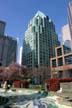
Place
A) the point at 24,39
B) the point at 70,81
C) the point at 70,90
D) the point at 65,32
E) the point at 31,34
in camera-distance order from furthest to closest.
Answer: the point at 65,32, the point at 24,39, the point at 31,34, the point at 70,81, the point at 70,90

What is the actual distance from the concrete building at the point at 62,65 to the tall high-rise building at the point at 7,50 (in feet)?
190

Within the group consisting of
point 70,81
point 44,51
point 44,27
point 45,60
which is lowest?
point 70,81

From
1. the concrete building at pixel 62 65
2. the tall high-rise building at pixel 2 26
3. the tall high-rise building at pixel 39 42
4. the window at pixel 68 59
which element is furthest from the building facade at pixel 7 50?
the window at pixel 68 59

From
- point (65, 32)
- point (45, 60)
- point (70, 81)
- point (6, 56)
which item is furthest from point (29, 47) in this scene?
point (70, 81)

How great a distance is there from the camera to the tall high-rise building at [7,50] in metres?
122

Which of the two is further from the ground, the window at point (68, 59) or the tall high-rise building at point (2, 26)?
the tall high-rise building at point (2, 26)

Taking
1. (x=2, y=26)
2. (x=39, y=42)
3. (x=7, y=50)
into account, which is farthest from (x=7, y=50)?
(x=39, y=42)

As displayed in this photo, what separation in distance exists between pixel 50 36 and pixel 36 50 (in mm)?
19717

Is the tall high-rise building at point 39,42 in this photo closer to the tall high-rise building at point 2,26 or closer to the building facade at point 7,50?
the building facade at point 7,50

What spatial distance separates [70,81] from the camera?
61.0 feet

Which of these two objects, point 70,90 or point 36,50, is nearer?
point 70,90

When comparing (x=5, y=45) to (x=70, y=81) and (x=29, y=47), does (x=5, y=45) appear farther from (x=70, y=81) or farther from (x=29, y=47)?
(x=70, y=81)

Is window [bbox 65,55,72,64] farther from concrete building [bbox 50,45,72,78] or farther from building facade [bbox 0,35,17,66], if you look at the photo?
building facade [bbox 0,35,17,66]

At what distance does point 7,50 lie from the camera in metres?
127
